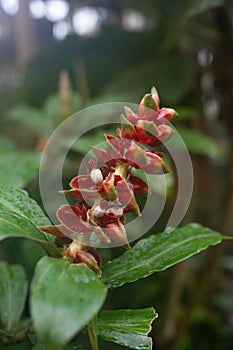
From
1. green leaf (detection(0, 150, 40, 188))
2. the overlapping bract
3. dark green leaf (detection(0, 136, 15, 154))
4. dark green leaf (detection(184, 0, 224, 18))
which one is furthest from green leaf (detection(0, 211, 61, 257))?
dark green leaf (detection(184, 0, 224, 18))

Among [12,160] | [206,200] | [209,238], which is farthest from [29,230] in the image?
[206,200]

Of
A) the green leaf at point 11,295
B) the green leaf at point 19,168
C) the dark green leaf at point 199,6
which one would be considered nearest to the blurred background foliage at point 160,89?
the dark green leaf at point 199,6

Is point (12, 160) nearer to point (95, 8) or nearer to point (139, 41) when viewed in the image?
point (139, 41)

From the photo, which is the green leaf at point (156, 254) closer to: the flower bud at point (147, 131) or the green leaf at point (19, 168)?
the flower bud at point (147, 131)

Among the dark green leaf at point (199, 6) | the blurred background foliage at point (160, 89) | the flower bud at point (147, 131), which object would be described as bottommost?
the blurred background foliage at point (160, 89)

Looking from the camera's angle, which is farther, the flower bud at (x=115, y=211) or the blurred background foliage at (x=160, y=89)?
the blurred background foliage at (x=160, y=89)

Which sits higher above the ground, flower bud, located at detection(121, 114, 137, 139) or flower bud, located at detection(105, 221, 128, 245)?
flower bud, located at detection(121, 114, 137, 139)

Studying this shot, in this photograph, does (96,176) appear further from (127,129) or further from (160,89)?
(160,89)

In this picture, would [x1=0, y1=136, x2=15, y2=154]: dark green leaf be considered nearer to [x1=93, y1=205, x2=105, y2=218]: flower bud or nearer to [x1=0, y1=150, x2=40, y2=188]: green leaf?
[x1=0, y1=150, x2=40, y2=188]: green leaf
